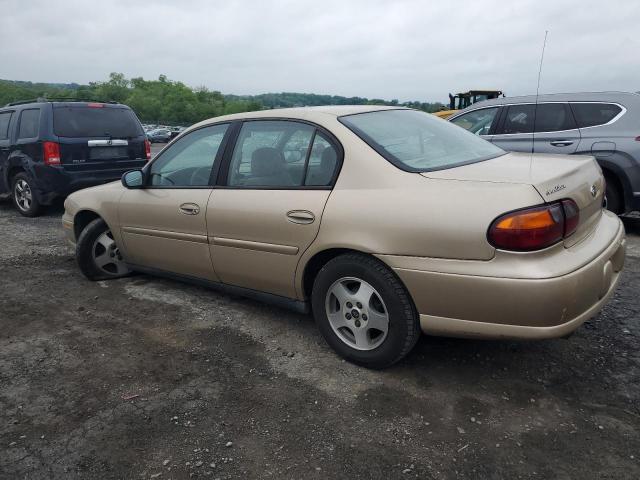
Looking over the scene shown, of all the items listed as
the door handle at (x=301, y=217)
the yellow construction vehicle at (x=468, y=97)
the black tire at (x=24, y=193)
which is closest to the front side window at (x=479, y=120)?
the door handle at (x=301, y=217)

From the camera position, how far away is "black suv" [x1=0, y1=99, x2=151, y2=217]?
7.56 metres

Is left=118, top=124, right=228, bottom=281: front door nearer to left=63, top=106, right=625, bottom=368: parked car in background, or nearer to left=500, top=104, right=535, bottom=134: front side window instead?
left=63, top=106, right=625, bottom=368: parked car in background

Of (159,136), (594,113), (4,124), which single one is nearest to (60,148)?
(4,124)

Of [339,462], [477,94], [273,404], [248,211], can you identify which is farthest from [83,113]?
[477,94]

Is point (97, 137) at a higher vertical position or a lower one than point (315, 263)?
higher

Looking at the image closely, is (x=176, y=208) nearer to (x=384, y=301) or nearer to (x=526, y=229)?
(x=384, y=301)

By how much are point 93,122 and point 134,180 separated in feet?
13.9

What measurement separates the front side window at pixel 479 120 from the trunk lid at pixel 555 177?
4004 mm

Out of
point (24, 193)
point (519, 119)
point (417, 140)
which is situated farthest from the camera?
point (24, 193)

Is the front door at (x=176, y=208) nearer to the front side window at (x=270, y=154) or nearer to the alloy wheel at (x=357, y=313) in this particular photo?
the front side window at (x=270, y=154)

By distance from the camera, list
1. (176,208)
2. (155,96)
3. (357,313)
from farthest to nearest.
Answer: (155,96) < (176,208) < (357,313)

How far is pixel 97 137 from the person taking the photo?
7.82 meters

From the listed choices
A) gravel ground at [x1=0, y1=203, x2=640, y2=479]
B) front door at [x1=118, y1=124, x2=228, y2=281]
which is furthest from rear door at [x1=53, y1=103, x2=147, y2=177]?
gravel ground at [x1=0, y1=203, x2=640, y2=479]

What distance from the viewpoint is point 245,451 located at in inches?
95.1
